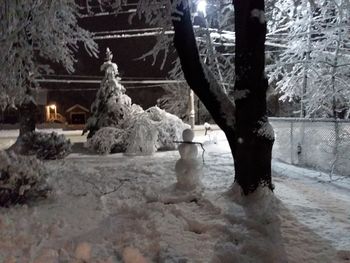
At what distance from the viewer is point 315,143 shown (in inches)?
436

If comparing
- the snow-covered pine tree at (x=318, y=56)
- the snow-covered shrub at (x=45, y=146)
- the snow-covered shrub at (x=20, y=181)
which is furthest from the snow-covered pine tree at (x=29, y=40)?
the snow-covered pine tree at (x=318, y=56)

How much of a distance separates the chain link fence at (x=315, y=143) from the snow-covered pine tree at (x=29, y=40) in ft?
23.2

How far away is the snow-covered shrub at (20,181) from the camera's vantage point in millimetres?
6336

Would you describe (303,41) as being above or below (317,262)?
above

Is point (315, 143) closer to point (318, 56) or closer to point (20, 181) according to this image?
point (318, 56)

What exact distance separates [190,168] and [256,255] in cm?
261

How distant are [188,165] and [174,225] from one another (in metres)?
1.71

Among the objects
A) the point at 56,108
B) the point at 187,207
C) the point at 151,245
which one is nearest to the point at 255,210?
the point at 187,207

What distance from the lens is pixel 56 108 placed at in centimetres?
5362

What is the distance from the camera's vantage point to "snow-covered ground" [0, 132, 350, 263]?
15.3 ft

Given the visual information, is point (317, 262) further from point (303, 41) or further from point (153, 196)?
point (303, 41)

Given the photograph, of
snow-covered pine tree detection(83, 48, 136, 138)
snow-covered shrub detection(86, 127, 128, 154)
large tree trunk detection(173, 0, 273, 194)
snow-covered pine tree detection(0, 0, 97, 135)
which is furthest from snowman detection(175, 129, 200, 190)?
snow-covered pine tree detection(83, 48, 136, 138)

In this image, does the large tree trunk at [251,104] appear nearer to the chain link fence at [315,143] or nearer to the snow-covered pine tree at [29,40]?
the snow-covered pine tree at [29,40]

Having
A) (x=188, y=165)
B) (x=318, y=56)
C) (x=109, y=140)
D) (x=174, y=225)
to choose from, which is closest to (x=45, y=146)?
(x=109, y=140)
